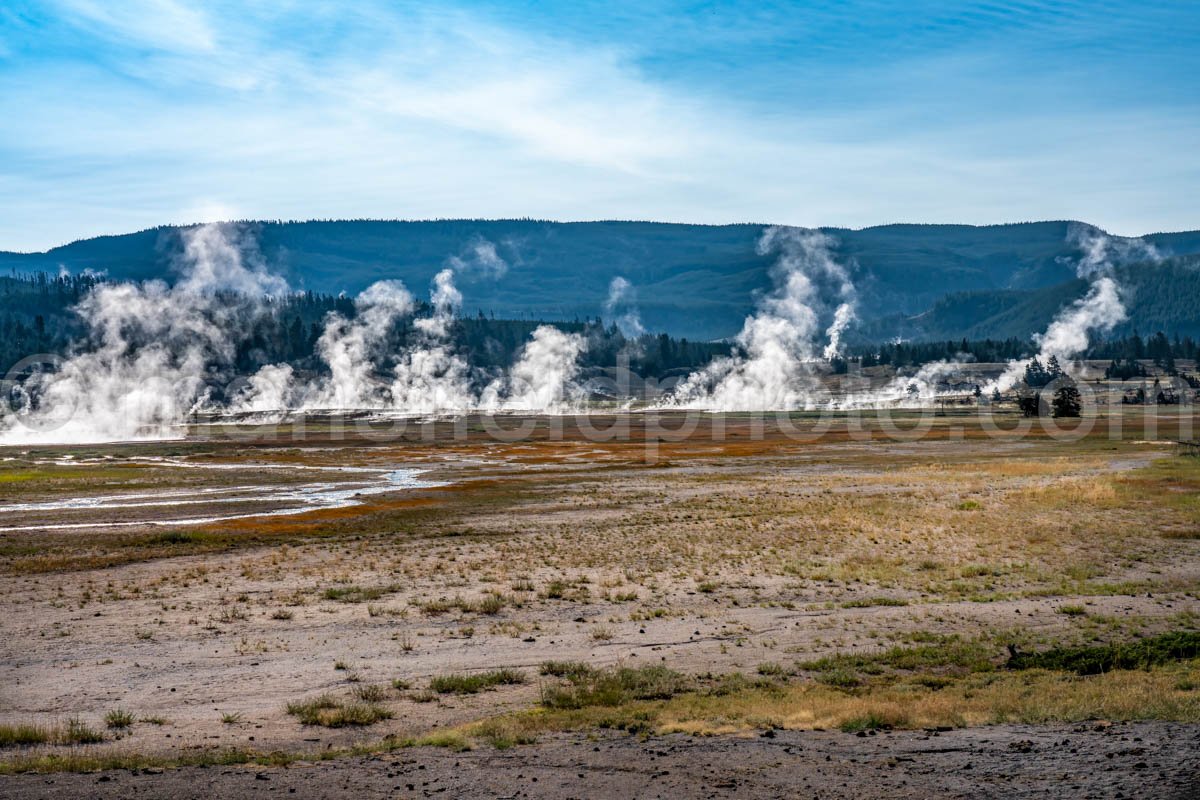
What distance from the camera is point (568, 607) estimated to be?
26.0 metres

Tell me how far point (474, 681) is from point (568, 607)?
7413 mm

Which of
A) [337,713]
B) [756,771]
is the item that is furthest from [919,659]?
[337,713]

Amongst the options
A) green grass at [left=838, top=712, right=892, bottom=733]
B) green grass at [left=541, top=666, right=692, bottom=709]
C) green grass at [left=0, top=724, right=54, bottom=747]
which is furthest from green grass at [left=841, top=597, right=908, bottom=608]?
green grass at [left=0, top=724, right=54, bottom=747]

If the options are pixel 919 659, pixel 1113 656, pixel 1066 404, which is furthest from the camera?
pixel 1066 404

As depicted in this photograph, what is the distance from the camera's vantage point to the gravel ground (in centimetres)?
1223

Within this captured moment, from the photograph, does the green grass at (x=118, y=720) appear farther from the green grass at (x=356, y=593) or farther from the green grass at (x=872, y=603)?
the green grass at (x=872, y=603)

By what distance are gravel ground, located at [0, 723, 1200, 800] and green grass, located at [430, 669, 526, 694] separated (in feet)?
13.0

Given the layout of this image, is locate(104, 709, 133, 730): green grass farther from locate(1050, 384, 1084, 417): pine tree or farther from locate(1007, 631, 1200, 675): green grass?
locate(1050, 384, 1084, 417): pine tree

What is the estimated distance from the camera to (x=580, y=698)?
17.3 m

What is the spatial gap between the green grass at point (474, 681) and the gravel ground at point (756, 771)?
13.0 feet

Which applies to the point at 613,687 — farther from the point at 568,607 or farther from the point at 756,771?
the point at 568,607

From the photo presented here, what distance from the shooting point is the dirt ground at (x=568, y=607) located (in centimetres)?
1345

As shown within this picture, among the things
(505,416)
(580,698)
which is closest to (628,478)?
(580,698)

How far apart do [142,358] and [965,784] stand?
19199cm
